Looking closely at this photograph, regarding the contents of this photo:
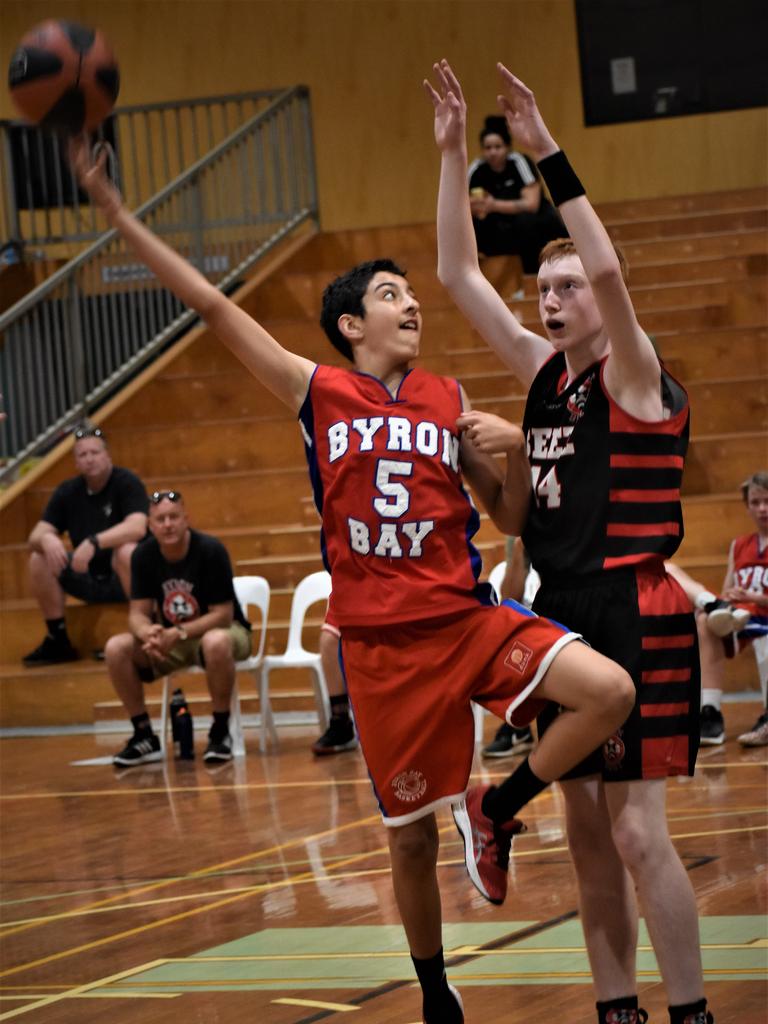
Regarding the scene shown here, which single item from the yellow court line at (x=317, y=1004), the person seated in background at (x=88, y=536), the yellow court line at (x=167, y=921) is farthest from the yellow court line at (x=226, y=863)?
the person seated in background at (x=88, y=536)

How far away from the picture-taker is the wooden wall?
1335cm

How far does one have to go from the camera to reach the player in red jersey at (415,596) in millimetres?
2998

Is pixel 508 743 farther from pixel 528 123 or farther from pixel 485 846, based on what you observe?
pixel 528 123

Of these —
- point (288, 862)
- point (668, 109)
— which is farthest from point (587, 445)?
point (668, 109)

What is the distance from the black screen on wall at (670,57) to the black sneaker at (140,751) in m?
7.71

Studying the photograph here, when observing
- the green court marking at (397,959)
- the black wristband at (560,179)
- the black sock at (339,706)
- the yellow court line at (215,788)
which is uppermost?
the black wristband at (560,179)

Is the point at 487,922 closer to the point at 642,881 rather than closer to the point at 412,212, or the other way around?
the point at 642,881

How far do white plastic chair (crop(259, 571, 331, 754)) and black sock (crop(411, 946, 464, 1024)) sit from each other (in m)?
4.59

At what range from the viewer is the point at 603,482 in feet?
9.77

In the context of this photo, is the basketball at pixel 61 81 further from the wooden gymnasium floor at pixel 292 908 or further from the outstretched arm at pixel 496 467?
the wooden gymnasium floor at pixel 292 908

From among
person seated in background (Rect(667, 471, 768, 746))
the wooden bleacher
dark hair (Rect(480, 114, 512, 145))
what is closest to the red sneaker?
person seated in background (Rect(667, 471, 768, 746))

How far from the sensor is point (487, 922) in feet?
14.1

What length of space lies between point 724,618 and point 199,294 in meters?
4.22

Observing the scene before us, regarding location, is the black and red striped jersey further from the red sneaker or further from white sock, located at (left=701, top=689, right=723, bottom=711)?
white sock, located at (left=701, top=689, right=723, bottom=711)
